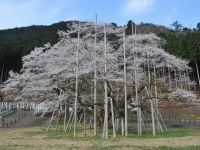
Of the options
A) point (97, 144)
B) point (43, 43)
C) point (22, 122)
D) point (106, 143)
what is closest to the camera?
point (97, 144)

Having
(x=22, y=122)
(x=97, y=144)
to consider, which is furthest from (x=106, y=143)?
(x=22, y=122)

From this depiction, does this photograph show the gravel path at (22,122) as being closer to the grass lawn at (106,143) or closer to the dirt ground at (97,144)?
the grass lawn at (106,143)

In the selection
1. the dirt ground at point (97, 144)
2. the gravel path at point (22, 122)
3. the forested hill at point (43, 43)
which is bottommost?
the dirt ground at point (97, 144)

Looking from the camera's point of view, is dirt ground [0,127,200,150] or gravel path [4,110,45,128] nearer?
dirt ground [0,127,200,150]

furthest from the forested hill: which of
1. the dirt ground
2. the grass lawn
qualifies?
the dirt ground

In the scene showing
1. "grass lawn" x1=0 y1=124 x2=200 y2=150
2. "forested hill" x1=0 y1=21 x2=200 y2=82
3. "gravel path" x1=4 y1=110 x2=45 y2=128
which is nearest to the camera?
"grass lawn" x1=0 y1=124 x2=200 y2=150

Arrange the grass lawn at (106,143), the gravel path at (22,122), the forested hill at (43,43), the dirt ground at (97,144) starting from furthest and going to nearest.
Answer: the forested hill at (43,43), the gravel path at (22,122), the dirt ground at (97,144), the grass lawn at (106,143)

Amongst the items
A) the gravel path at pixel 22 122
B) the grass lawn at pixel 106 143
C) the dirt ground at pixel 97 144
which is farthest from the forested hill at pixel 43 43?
the dirt ground at pixel 97 144

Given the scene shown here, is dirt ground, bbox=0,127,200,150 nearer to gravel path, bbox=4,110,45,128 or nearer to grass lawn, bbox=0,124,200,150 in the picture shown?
grass lawn, bbox=0,124,200,150

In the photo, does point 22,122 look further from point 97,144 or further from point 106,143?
point 97,144

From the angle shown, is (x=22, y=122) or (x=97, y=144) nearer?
(x=97, y=144)

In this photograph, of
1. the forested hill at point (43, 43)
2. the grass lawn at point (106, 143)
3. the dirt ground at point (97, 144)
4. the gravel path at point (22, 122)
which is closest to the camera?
the grass lawn at point (106, 143)

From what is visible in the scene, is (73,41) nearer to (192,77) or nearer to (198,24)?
(192,77)

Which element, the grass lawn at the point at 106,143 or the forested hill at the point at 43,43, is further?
the forested hill at the point at 43,43
